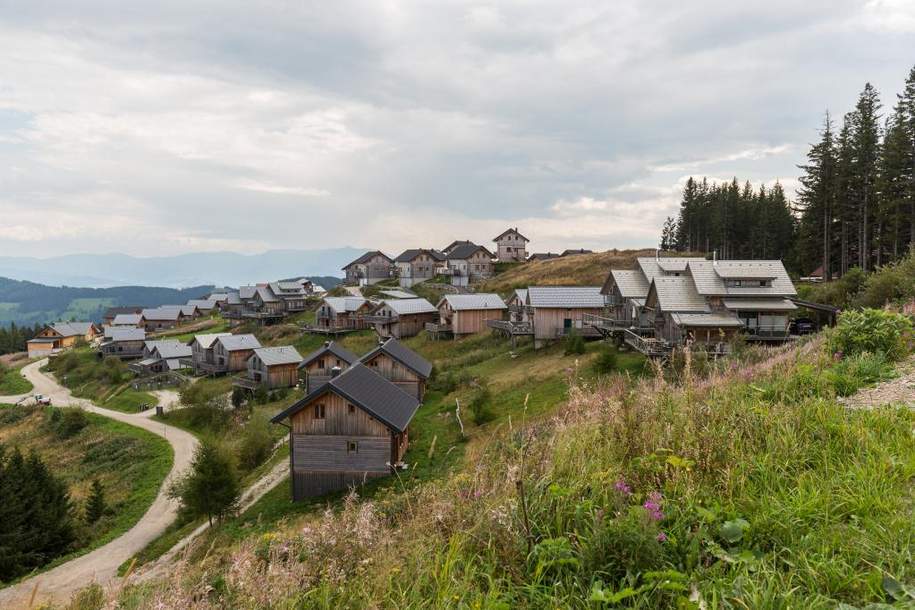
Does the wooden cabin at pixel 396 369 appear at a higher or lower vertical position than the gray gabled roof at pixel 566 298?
lower

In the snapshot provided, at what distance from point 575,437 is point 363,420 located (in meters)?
20.9

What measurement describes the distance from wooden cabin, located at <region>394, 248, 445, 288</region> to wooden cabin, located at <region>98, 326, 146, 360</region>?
52.6m

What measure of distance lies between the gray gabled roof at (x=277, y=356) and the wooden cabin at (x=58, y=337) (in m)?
81.9

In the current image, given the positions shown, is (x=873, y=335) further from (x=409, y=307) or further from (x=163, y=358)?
(x=163, y=358)

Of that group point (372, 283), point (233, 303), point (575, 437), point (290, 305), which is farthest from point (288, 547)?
point (233, 303)

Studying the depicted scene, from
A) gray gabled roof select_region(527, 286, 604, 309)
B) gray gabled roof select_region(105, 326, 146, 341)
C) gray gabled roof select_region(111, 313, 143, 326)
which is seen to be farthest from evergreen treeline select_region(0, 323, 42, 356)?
gray gabled roof select_region(527, 286, 604, 309)

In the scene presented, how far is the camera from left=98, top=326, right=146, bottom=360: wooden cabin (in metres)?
85.9

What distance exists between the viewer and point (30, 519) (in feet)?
90.0

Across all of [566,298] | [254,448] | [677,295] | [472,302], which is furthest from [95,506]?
[677,295]

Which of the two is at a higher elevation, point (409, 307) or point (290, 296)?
point (290, 296)

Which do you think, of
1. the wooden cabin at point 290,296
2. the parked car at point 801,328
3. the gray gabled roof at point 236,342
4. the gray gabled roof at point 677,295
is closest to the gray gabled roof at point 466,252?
the wooden cabin at point 290,296

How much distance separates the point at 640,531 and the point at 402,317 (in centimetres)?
6332

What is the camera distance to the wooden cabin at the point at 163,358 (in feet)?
242

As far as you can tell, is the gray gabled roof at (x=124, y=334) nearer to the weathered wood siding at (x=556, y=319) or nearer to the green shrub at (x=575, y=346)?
the weathered wood siding at (x=556, y=319)
